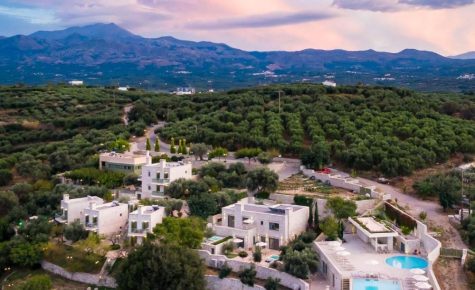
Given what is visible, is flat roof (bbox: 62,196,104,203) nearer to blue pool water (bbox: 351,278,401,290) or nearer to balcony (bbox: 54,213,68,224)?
balcony (bbox: 54,213,68,224)

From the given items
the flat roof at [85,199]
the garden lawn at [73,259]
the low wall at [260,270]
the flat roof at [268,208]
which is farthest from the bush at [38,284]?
the flat roof at [268,208]

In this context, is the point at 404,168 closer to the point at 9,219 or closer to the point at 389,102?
→ the point at 389,102

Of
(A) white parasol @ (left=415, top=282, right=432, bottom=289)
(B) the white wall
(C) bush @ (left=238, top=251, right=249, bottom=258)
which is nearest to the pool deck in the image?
(A) white parasol @ (left=415, top=282, right=432, bottom=289)

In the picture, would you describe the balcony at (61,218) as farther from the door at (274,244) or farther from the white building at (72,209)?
the door at (274,244)

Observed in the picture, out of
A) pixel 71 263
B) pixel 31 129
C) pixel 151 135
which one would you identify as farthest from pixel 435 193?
pixel 31 129

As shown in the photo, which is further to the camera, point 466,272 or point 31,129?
point 31,129
